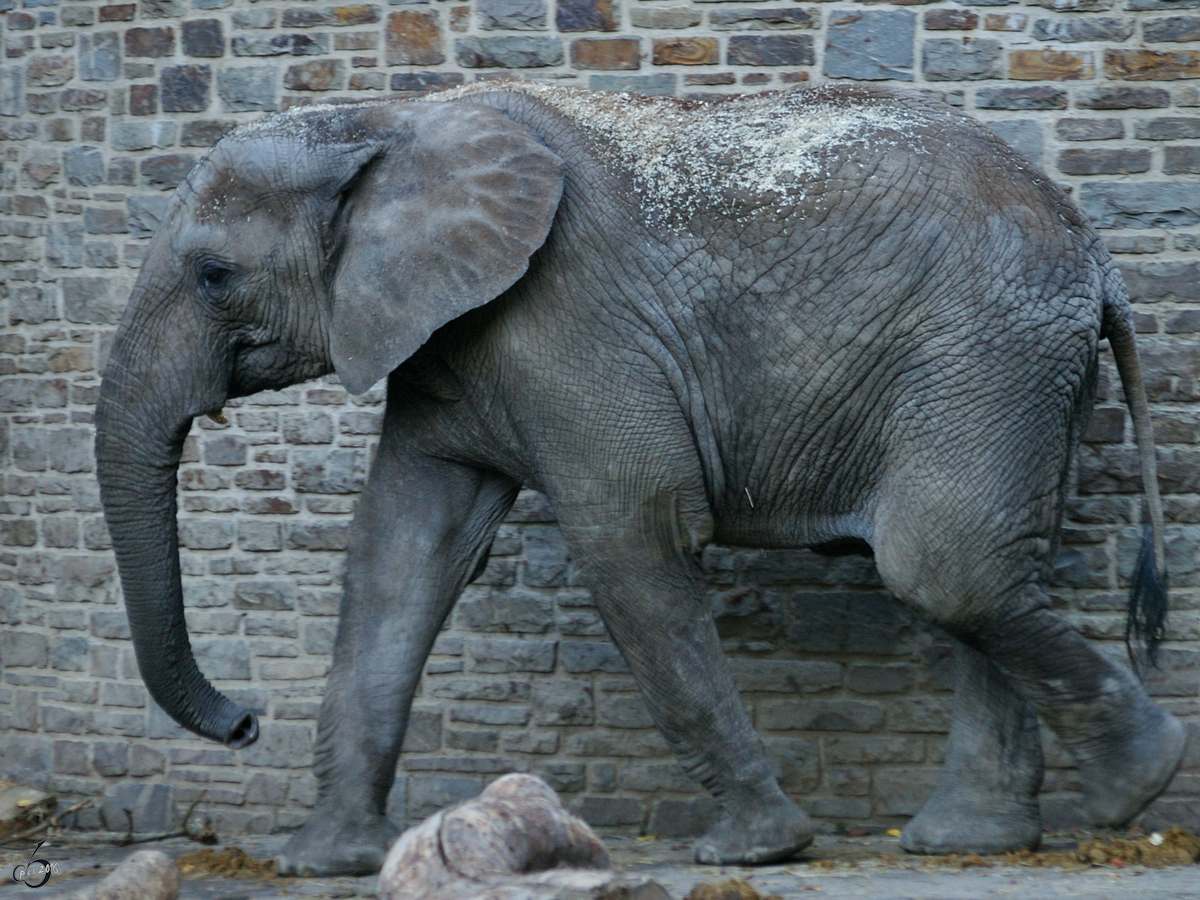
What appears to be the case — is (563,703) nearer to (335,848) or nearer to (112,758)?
(335,848)

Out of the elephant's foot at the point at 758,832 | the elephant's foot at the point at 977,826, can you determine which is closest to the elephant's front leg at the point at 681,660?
the elephant's foot at the point at 758,832

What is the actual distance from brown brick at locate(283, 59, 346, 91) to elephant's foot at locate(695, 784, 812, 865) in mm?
3643

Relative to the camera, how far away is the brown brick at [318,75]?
6512 mm

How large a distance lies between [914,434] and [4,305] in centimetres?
451

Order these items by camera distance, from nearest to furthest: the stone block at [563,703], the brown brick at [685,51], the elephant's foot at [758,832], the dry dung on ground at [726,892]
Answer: the dry dung on ground at [726,892]
the elephant's foot at [758,832]
the brown brick at [685,51]
the stone block at [563,703]

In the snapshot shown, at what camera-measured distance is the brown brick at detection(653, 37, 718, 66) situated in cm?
630

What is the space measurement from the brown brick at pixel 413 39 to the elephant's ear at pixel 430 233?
1761 mm

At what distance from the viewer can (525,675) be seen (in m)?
6.47

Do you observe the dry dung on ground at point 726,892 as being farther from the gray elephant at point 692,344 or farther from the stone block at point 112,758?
the stone block at point 112,758

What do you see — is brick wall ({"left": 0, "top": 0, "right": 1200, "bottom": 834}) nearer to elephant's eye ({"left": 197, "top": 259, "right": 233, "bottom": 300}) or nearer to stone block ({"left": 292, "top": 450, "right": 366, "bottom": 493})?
stone block ({"left": 292, "top": 450, "right": 366, "bottom": 493})

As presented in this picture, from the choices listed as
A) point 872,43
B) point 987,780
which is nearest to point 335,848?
point 987,780

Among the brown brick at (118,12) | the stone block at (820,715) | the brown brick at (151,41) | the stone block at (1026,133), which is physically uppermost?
the brown brick at (118,12)

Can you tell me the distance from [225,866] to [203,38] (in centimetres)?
369

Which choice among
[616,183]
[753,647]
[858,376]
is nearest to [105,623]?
[753,647]
